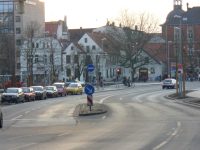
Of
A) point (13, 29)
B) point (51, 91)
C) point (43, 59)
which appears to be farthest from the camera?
point (13, 29)

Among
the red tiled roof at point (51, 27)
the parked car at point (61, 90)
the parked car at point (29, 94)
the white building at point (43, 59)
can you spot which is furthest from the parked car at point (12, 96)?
the red tiled roof at point (51, 27)

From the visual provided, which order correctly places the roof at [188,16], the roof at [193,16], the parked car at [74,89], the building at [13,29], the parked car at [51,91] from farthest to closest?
the roof at [193,16] → the roof at [188,16] → the building at [13,29] → the parked car at [74,89] → the parked car at [51,91]

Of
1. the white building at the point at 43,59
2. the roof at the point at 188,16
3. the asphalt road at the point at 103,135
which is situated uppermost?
the roof at the point at 188,16

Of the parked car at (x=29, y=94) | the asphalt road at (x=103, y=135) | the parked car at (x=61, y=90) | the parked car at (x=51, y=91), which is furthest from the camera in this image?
the parked car at (x=61, y=90)

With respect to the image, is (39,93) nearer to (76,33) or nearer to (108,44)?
(108,44)

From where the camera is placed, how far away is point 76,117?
121 ft

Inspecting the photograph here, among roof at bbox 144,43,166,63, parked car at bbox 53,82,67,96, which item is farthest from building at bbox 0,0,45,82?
roof at bbox 144,43,166,63

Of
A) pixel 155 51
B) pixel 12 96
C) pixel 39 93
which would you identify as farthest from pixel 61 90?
pixel 155 51

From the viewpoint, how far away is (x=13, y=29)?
13600cm

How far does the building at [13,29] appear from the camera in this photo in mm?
97863

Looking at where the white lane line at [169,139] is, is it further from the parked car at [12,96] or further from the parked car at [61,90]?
the parked car at [61,90]

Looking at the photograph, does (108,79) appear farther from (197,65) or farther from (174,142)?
(174,142)

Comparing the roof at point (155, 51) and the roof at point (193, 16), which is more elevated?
the roof at point (193, 16)

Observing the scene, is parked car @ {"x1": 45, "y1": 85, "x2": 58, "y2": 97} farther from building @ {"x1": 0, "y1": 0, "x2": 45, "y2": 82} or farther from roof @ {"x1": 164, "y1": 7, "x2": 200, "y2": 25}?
roof @ {"x1": 164, "y1": 7, "x2": 200, "y2": 25}
